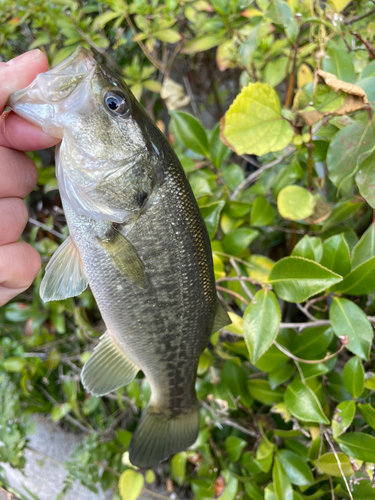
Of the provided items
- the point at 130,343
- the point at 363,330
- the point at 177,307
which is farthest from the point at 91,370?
the point at 363,330

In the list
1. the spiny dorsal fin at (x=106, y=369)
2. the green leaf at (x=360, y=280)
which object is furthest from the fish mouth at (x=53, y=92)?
the green leaf at (x=360, y=280)

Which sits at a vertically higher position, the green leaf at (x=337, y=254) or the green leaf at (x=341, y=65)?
the green leaf at (x=341, y=65)

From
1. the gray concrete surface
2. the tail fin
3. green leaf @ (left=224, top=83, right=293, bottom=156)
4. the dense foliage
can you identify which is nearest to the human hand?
the dense foliage

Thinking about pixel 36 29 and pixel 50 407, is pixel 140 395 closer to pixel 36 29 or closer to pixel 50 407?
pixel 50 407

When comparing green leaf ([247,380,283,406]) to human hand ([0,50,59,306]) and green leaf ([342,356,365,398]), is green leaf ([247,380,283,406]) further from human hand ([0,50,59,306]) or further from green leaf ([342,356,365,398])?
human hand ([0,50,59,306])

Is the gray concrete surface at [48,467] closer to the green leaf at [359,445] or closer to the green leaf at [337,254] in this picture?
the green leaf at [359,445]

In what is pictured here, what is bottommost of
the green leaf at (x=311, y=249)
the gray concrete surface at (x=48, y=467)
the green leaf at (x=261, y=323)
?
the gray concrete surface at (x=48, y=467)
